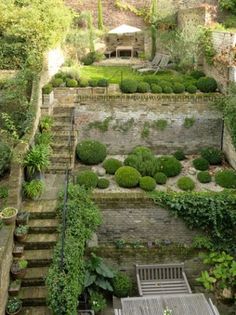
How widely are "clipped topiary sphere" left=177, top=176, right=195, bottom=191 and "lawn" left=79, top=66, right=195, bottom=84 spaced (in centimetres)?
525

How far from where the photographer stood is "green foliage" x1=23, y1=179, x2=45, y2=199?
11305 millimetres

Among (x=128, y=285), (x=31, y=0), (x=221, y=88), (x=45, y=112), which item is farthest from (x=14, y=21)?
(x=128, y=285)

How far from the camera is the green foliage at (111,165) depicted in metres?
14.0

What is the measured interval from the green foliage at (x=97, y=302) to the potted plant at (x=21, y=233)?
2.54 m

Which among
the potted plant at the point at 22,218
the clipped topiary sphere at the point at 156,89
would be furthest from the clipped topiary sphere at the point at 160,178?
the potted plant at the point at 22,218

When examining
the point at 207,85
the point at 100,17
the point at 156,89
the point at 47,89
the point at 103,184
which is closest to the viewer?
the point at 103,184

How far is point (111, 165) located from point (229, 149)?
463cm

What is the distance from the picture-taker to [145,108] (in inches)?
602

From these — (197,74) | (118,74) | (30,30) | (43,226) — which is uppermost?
(30,30)

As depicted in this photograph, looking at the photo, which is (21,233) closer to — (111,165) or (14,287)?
(14,287)

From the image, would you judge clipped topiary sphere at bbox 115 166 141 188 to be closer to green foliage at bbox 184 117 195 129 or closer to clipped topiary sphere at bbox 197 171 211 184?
clipped topiary sphere at bbox 197 171 211 184

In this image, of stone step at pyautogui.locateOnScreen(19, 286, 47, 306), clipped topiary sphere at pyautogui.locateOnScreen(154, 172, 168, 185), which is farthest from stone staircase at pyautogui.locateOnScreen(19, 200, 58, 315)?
clipped topiary sphere at pyautogui.locateOnScreen(154, 172, 168, 185)

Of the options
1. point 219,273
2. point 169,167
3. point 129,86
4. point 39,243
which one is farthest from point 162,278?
point 129,86

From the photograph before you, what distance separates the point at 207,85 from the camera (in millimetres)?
15711
